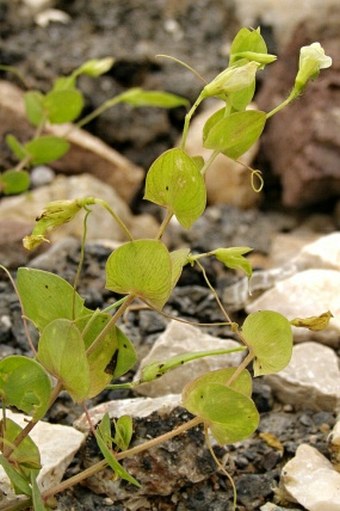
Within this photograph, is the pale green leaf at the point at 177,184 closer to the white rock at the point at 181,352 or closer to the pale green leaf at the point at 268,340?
the pale green leaf at the point at 268,340

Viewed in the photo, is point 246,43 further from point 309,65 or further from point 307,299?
point 307,299

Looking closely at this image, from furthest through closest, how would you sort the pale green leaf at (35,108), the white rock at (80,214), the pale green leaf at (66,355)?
the white rock at (80,214) < the pale green leaf at (35,108) < the pale green leaf at (66,355)

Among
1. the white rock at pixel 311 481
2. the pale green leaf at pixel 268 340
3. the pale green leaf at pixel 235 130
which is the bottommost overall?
the white rock at pixel 311 481

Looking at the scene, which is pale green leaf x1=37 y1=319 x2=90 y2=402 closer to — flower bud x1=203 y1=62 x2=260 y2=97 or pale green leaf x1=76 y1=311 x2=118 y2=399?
pale green leaf x1=76 y1=311 x2=118 y2=399

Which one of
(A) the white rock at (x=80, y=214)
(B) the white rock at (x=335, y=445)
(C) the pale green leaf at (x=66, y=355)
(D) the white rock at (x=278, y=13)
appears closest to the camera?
(C) the pale green leaf at (x=66, y=355)

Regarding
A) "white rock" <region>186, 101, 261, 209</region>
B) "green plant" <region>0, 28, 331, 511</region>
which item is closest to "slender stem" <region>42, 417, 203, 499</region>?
"green plant" <region>0, 28, 331, 511</region>

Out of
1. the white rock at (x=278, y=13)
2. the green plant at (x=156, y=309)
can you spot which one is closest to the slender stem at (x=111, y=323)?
the green plant at (x=156, y=309)
